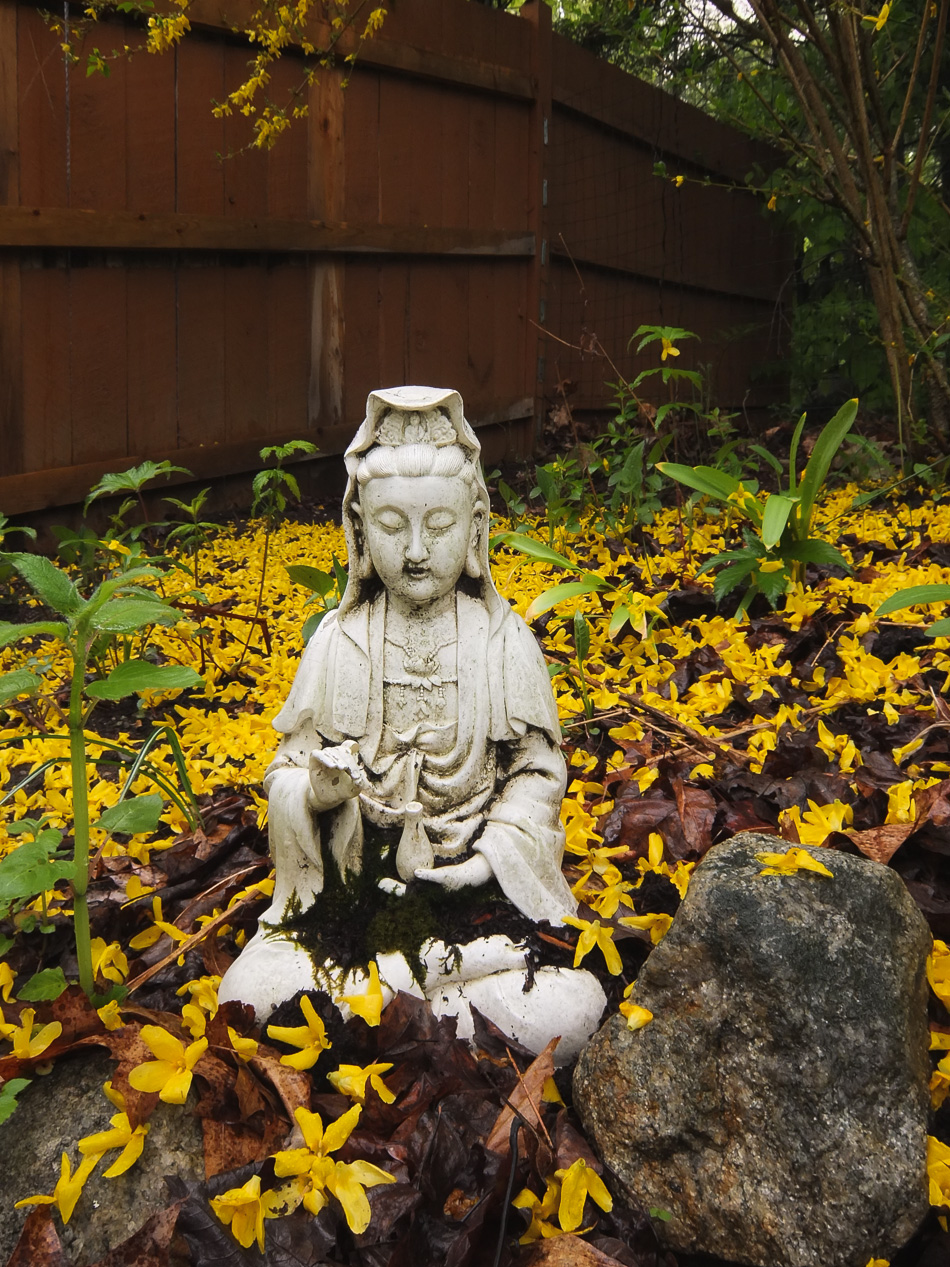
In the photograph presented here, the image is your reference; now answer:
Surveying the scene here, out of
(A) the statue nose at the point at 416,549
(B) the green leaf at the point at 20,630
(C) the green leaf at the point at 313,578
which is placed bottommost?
(C) the green leaf at the point at 313,578

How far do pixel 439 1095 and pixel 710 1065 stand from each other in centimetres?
48

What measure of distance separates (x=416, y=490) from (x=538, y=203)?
18.0ft

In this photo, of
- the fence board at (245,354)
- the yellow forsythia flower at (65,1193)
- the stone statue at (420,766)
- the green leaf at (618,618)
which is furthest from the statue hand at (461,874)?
the fence board at (245,354)

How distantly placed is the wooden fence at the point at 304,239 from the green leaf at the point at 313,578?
79.4 inches

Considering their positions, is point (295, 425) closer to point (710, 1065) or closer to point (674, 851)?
point (674, 851)

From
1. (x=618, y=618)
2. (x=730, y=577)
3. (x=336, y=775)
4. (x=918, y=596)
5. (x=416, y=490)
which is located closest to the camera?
(x=336, y=775)

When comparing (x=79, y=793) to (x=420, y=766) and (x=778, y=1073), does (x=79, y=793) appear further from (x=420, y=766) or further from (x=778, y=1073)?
(x=778, y=1073)

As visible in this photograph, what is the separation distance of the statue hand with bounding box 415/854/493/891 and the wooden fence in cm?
337

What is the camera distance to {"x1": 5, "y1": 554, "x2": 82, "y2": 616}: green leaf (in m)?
1.82

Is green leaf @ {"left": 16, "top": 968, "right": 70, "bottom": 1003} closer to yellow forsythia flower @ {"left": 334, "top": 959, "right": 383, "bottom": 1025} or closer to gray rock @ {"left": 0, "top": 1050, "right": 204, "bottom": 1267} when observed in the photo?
gray rock @ {"left": 0, "top": 1050, "right": 204, "bottom": 1267}

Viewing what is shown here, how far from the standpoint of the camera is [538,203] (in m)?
6.91

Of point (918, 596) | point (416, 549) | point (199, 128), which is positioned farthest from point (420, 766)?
point (199, 128)

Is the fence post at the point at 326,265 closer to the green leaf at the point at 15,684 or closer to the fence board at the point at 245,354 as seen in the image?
the fence board at the point at 245,354

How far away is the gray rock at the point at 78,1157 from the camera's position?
169 cm
